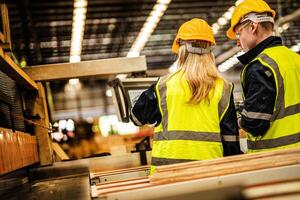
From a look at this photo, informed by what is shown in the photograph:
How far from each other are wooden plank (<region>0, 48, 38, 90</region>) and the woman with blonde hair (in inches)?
45.2

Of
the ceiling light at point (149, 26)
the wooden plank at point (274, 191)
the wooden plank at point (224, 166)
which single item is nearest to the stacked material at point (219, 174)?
the wooden plank at point (224, 166)

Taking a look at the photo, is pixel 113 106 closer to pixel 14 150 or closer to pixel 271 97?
pixel 14 150

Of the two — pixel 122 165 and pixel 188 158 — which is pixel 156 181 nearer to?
pixel 188 158

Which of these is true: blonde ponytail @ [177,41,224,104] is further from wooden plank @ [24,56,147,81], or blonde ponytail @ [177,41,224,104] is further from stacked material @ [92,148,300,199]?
wooden plank @ [24,56,147,81]

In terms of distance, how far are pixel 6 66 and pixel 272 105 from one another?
2.14 meters

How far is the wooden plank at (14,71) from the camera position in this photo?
9.60 ft

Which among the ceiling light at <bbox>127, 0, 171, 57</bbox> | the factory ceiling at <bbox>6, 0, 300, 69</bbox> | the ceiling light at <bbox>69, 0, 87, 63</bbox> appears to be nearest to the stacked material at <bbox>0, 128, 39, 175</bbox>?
the ceiling light at <bbox>69, 0, 87, 63</bbox>

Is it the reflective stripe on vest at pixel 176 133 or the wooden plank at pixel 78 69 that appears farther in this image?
the wooden plank at pixel 78 69

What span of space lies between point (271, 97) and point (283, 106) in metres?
0.14

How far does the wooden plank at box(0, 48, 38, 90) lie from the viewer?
2.93 metres

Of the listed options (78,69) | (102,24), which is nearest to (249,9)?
(78,69)

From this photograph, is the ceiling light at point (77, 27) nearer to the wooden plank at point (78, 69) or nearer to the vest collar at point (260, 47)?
the wooden plank at point (78, 69)

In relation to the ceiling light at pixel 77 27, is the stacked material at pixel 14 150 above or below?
below

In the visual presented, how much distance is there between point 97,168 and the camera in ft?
14.5
